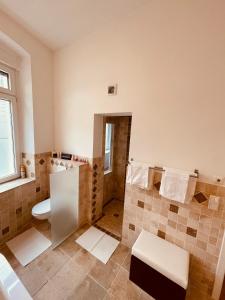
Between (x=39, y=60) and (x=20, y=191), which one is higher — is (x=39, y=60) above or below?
above

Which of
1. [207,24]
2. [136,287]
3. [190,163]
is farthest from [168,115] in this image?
[136,287]

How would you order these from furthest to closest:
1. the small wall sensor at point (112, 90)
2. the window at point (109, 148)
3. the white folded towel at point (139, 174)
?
the window at point (109, 148) < the small wall sensor at point (112, 90) < the white folded towel at point (139, 174)

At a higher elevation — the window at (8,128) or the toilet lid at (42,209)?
the window at (8,128)

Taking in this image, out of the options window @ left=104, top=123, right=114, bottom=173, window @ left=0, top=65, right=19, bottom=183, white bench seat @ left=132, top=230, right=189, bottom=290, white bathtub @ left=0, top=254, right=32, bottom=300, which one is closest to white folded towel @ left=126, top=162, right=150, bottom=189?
white bench seat @ left=132, top=230, right=189, bottom=290

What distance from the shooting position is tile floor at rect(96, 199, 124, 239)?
2.16 metres

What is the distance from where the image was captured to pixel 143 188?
1.58m

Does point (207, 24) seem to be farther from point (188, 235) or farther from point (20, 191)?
point (20, 191)

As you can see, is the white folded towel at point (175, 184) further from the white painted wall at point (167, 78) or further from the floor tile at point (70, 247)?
the floor tile at point (70, 247)

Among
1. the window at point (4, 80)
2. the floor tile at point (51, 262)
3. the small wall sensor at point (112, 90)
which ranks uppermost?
the window at point (4, 80)

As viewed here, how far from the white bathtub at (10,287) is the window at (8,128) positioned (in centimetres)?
136

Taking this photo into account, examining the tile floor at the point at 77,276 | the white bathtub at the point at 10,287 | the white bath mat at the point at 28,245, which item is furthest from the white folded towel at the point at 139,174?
the white bath mat at the point at 28,245

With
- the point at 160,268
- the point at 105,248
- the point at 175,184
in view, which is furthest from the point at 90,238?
the point at 175,184

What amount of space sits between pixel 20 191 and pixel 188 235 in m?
2.22

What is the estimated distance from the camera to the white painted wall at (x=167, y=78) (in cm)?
115
